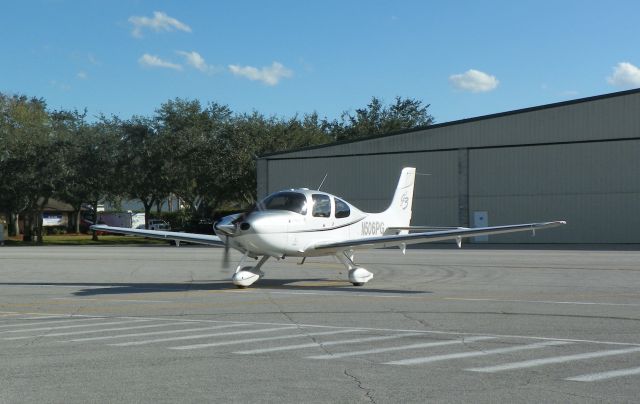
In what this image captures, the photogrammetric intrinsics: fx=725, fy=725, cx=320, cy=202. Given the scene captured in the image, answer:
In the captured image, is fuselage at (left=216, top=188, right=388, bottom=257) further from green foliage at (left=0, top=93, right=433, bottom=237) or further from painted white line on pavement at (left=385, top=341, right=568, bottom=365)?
green foliage at (left=0, top=93, right=433, bottom=237)

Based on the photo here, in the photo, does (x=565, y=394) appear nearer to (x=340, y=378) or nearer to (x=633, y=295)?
(x=340, y=378)

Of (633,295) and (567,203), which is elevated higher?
(567,203)

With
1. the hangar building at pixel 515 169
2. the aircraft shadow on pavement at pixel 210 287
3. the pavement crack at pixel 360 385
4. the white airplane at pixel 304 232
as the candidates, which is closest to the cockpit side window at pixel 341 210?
the white airplane at pixel 304 232

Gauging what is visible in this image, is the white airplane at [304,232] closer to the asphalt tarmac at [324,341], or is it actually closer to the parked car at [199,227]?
Answer: the asphalt tarmac at [324,341]

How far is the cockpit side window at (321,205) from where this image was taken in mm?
16625

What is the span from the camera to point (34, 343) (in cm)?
908

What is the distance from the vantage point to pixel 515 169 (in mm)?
42250

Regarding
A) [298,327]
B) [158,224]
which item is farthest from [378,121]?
[298,327]

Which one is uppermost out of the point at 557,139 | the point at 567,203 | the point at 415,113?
the point at 415,113

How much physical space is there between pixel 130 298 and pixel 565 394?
10.7m

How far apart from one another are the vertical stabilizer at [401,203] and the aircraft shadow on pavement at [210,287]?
3088 millimetres

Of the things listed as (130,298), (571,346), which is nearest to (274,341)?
(571,346)

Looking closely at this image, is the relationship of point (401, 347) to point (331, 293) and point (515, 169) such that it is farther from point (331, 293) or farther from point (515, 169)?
point (515, 169)

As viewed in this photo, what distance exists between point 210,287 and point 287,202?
115 inches
